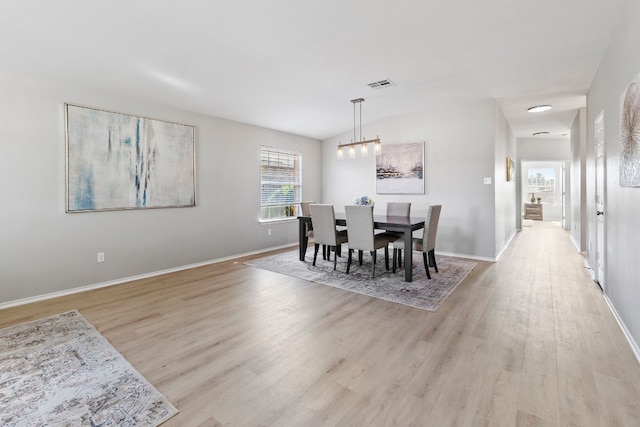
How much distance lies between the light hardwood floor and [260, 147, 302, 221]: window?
2.50 metres

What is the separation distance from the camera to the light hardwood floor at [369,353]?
64.0 inches

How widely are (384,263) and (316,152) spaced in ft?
10.9

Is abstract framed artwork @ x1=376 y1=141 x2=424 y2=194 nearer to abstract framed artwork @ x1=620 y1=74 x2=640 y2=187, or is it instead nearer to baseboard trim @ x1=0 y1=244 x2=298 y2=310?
baseboard trim @ x1=0 y1=244 x2=298 y2=310

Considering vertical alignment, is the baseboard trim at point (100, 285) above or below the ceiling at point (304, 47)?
below

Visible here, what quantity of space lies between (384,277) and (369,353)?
1.92 m

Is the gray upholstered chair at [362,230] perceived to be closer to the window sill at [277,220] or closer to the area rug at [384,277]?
the area rug at [384,277]

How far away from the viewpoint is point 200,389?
71.3 inches

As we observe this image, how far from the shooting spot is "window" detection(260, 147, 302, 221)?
5.93 m

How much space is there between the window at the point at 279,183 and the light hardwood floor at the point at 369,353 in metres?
2.50

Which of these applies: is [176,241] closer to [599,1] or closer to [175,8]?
[175,8]

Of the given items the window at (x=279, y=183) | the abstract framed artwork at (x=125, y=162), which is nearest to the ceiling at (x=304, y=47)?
the abstract framed artwork at (x=125, y=162)

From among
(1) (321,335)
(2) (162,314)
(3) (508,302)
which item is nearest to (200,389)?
(1) (321,335)

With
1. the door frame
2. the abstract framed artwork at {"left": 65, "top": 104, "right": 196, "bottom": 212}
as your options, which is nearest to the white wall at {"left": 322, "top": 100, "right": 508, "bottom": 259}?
the door frame

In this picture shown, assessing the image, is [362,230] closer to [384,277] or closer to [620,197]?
[384,277]
